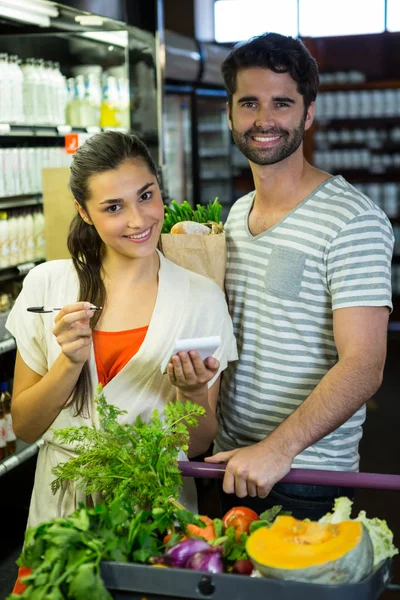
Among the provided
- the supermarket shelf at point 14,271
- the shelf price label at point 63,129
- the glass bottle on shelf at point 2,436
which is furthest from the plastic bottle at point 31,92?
the glass bottle on shelf at point 2,436

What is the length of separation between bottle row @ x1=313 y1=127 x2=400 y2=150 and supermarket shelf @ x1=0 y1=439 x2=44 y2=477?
21.3 ft

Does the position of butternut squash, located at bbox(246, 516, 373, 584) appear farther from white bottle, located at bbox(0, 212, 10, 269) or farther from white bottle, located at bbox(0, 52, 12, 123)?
A: white bottle, located at bbox(0, 52, 12, 123)

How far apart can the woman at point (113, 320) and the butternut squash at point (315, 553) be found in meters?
0.72

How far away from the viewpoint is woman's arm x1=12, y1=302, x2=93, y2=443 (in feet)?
5.89

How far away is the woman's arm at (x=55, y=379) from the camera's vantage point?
70.7 inches

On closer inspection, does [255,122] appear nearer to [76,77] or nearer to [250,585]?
[250,585]

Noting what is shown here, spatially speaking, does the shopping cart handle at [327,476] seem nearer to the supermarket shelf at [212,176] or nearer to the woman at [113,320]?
the woman at [113,320]

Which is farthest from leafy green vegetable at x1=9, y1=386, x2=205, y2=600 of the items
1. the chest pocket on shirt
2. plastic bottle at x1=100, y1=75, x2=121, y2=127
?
plastic bottle at x1=100, y1=75, x2=121, y2=127

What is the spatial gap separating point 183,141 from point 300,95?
6.96 m

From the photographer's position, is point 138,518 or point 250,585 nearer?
point 250,585

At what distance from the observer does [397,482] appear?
1536mm

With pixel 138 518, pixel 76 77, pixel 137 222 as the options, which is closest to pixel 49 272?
pixel 137 222

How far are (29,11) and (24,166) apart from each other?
34.0 inches

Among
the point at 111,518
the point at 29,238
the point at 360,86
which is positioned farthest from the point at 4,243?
the point at 360,86
